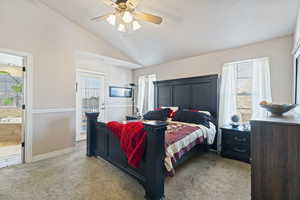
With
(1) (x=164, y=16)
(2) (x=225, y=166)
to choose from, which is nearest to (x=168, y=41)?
(1) (x=164, y=16)

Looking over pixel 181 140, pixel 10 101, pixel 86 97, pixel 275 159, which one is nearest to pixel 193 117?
pixel 181 140

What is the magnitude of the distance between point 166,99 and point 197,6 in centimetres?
256

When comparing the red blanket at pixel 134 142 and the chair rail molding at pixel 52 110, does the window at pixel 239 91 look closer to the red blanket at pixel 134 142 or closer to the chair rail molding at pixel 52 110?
the red blanket at pixel 134 142

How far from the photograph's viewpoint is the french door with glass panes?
14.5ft

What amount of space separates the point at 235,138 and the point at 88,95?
13.5ft

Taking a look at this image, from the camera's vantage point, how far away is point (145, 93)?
5.36 m

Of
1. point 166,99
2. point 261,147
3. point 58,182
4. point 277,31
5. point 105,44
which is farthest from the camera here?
point 166,99

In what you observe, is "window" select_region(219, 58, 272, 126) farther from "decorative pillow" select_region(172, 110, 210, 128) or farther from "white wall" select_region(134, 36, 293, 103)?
"decorative pillow" select_region(172, 110, 210, 128)

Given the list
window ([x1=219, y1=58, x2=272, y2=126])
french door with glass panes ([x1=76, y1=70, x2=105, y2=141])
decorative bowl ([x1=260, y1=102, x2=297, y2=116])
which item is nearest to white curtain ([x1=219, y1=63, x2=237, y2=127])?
window ([x1=219, y1=58, x2=272, y2=126])

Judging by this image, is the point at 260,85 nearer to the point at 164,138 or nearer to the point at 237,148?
the point at 237,148

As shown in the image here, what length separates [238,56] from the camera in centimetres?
333

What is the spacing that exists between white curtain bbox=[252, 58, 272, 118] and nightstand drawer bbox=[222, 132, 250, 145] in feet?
1.68

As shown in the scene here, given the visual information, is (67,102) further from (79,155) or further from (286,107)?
(286,107)

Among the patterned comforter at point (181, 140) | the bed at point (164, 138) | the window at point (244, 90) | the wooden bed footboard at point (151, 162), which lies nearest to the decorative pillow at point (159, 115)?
the bed at point (164, 138)
